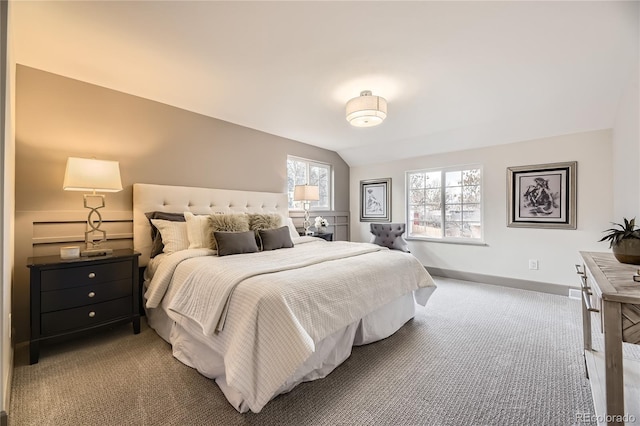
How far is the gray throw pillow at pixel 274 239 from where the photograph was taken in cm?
287

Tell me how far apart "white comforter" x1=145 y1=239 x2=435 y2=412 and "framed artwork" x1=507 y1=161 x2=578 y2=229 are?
2179 millimetres

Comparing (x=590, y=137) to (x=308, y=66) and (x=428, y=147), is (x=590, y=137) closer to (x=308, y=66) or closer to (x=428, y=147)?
(x=428, y=147)

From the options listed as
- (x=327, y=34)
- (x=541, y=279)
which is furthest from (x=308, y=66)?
(x=541, y=279)

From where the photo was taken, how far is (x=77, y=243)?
260cm

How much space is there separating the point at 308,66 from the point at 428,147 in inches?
111

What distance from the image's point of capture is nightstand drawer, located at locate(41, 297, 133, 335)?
2043 mm

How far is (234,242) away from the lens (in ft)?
8.36

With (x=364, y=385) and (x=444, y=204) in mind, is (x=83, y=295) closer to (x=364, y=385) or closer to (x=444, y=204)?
(x=364, y=385)

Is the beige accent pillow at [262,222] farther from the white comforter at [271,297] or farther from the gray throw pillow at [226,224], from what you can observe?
the white comforter at [271,297]

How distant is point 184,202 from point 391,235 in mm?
3211

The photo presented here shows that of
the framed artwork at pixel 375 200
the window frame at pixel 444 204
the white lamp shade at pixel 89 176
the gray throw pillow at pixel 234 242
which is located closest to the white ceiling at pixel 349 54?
the white lamp shade at pixel 89 176

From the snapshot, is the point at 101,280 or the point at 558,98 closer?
the point at 101,280

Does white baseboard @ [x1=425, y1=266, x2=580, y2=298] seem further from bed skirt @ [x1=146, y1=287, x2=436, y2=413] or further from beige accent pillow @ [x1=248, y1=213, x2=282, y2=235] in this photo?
beige accent pillow @ [x1=248, y1=213, x2=282, y2=235]

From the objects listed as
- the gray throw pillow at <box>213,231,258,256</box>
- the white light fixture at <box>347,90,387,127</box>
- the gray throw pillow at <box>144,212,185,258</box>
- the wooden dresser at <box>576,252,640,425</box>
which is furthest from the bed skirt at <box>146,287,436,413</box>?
the white light fixture at <box>347,90,387,127</box>
